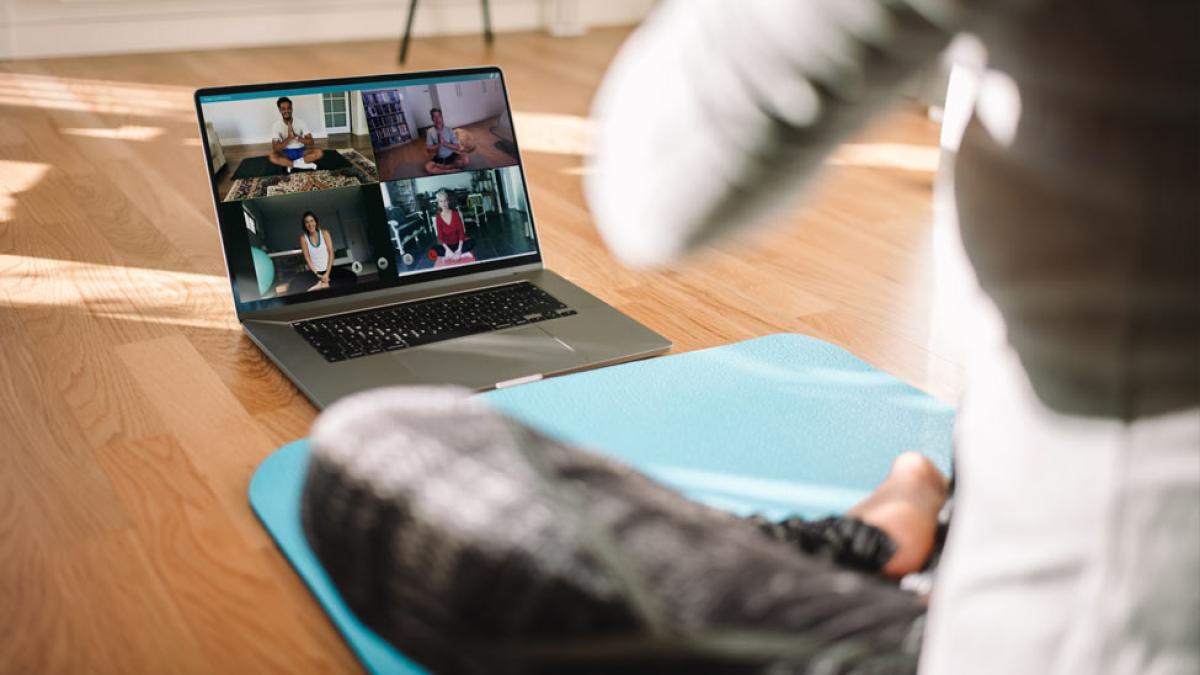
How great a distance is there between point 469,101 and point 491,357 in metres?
0.37

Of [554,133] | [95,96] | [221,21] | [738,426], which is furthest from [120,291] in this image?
[221,21]

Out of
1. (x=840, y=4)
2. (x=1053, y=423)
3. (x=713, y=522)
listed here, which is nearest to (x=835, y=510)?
(x=713, y=522)

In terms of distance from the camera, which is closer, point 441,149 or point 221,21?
point 441,149

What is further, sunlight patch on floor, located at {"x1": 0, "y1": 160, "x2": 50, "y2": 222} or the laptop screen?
sunlight patch on floor, located at {"x1": 0, "y1": 160, "x2": 50, "y2": 222}

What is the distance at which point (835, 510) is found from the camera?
104cm

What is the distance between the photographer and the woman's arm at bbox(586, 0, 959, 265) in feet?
1.35

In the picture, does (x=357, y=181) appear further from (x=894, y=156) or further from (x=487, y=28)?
(x=487, y=28)

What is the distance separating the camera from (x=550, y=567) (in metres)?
0.56

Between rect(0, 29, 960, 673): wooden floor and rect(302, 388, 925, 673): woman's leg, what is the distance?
20 centimetres

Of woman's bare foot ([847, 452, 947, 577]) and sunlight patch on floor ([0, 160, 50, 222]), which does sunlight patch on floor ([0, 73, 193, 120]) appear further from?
woman's bare foot ([847, 452, 947, 577])

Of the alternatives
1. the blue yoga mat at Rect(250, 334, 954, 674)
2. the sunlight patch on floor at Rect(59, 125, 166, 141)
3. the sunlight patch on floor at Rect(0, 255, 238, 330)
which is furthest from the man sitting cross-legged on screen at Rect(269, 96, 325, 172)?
the sunlight patch on floor at Rect(59, 125, 166, 141)

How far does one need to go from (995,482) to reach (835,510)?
1.73ft

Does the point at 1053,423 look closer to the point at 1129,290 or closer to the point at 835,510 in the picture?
the point at 1129,290

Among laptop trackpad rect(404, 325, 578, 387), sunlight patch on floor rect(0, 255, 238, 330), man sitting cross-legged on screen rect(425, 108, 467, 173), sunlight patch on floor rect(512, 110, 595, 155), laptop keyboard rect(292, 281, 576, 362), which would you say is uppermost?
man sitting cross-legged on screen rect(425, 108, 467, 173)
